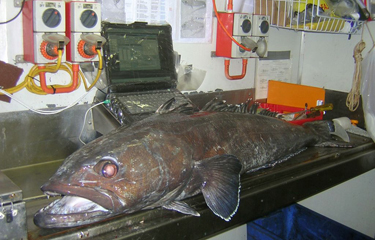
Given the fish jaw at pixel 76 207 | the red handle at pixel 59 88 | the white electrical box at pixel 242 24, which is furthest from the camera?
the white electrical box at pixel 242 24

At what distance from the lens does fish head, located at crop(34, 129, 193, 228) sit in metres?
1.00

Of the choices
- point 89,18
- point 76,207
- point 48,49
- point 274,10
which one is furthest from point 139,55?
point 274,10

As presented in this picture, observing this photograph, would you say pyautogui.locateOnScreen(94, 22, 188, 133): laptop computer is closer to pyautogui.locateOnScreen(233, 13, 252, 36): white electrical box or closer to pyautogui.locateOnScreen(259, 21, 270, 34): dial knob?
pyautogui.locateOnScreen(233, 13, 252, 36): white electrical box

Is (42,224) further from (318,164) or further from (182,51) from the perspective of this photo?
(182,51)

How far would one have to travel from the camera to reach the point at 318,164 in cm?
165

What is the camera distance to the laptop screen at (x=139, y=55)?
1681mm

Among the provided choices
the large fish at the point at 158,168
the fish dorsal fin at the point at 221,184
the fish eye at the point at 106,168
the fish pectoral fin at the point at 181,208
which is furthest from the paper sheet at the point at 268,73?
the fish eye at the point at 106,168

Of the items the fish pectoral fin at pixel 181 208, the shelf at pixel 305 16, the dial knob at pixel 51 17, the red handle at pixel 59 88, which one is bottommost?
the fish pectoral fin at pixel 181 208

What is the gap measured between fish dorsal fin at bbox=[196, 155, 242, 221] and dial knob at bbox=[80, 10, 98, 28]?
76 centimetres

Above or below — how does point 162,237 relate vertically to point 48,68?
below

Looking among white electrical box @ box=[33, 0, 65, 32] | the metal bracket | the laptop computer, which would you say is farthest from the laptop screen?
the metal bracket

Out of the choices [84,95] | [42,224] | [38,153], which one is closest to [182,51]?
[84,95]

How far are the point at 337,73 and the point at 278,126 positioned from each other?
1.14 m

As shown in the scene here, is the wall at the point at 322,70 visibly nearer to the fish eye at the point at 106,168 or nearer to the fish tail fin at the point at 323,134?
the fish tail fin at the point at 323,134
